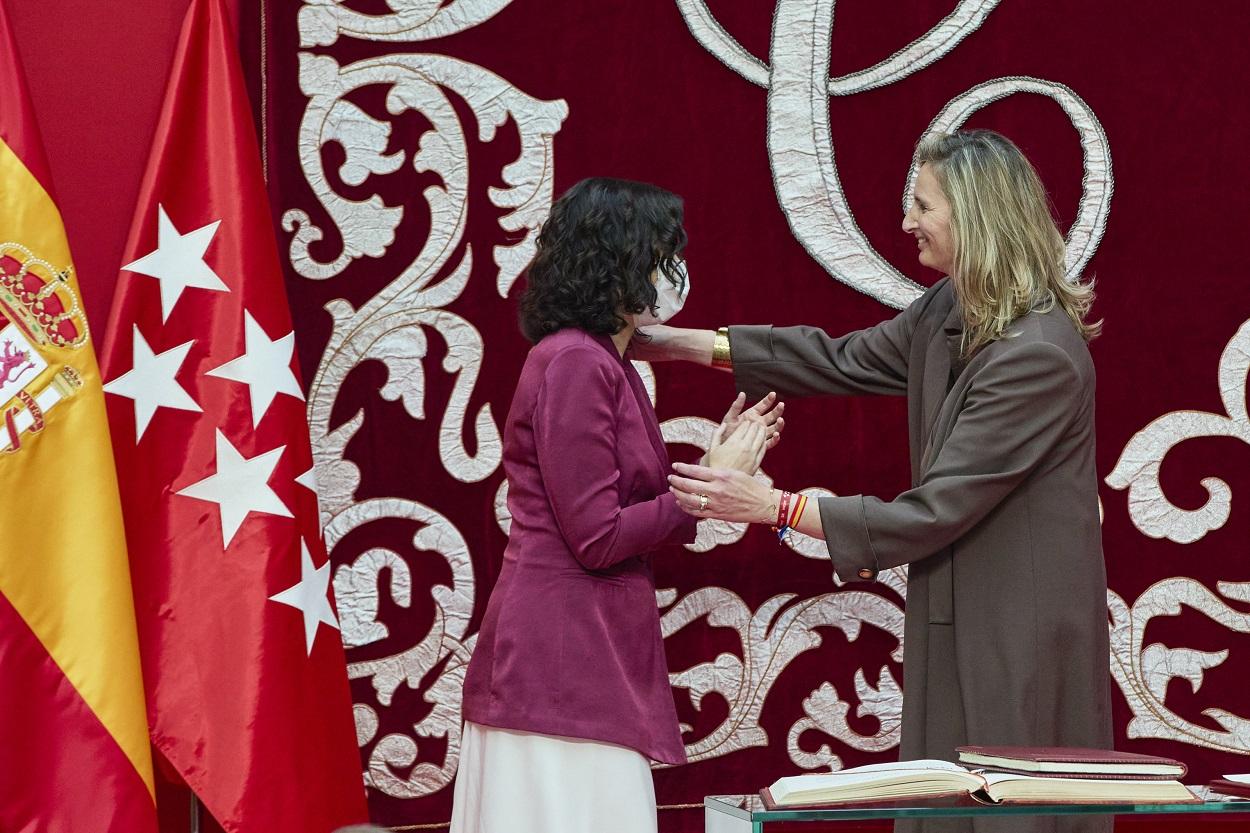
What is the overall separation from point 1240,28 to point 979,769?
2173 millimetres

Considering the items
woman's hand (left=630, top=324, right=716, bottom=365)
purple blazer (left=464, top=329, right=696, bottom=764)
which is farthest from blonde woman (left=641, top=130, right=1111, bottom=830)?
woman's hand (left=630, top=324, right=716, bottom=365)

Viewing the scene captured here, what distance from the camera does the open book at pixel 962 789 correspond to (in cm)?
160

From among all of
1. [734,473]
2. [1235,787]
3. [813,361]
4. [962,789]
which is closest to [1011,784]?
[962,789]

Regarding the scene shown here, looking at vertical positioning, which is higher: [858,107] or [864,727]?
[858,107]

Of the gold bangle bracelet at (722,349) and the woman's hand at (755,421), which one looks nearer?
the woman's hand at (755,421)

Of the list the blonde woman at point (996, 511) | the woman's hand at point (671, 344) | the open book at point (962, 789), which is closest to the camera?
the open book at point (962, 789)

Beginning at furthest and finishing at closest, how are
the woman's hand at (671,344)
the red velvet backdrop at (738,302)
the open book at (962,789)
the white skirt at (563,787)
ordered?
the red velvet backdrop at (738,302), the woman's hand at (671,344), the white skirt at (563,787), the open book at (962,789)

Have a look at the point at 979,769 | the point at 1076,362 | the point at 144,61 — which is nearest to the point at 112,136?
the point at 144,61

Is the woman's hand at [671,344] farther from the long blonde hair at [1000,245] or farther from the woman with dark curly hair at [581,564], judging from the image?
the long blonde hair at [1000,245]

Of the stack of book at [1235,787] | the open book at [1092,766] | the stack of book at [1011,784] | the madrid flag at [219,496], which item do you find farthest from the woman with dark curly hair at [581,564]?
the stack of book at [1235,787]

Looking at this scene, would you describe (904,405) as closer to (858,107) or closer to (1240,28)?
(858,107)

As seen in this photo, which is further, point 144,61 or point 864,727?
point 864,727

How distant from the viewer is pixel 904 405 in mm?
3184

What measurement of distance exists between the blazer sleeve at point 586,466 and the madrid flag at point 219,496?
644mm
